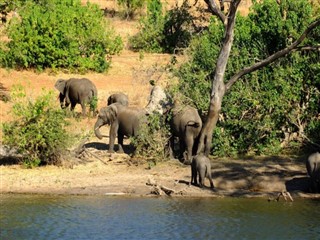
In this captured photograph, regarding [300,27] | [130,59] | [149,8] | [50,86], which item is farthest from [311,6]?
[149,8]

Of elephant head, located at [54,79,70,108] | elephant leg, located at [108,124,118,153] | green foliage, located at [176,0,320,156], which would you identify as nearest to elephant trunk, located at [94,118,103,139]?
elephant leg, located at [108,124,118,153]

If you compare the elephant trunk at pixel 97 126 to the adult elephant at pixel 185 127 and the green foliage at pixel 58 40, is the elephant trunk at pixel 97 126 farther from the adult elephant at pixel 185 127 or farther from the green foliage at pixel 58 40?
the green foliage at pixel 58 40

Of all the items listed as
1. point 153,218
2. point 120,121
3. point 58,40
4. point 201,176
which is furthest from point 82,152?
point 58,40

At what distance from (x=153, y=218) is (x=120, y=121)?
6.47 m

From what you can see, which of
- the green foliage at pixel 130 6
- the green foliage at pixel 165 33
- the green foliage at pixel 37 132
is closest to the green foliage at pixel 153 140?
the green foliage at pixel 37 132

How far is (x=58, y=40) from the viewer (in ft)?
109

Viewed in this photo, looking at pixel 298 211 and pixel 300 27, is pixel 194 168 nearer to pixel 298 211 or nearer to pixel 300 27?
pixel 298 211

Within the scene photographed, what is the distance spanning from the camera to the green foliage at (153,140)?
2127 centimetres

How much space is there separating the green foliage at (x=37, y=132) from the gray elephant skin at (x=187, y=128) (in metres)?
2.63

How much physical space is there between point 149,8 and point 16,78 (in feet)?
42.3

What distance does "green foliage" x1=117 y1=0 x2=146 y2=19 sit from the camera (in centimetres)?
4709

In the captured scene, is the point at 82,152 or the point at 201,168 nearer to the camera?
the point at 201,168

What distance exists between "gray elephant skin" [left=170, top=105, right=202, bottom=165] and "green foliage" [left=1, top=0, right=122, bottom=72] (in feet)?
39.0

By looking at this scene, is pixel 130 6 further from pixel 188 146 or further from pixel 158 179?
pixel 158 179
